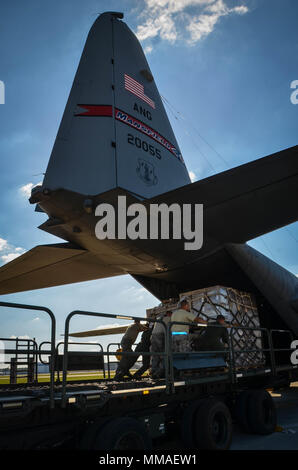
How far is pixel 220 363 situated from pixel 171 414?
1.44 m

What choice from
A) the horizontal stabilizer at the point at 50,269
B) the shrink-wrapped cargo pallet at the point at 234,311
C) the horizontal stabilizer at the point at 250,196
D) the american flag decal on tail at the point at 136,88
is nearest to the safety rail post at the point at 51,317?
the horizontal stabilizer at the point at 250,196

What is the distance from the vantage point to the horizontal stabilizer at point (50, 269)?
386 inches

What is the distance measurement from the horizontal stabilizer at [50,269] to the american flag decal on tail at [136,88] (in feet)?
15.2

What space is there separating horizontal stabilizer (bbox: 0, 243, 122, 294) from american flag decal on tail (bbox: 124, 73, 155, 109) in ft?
15.2

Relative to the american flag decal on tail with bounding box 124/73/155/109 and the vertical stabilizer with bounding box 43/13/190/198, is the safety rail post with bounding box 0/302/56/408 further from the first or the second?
the american flag decal on tail with bounding box 124/73/155/109

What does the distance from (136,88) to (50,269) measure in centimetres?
624

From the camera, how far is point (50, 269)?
1120 centimetres

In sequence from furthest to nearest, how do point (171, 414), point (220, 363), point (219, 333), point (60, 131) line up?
point (60, 131) → point (219, 333) → point (220, 363) → point (171, 414)

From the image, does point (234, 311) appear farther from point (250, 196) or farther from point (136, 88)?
point (136, 88)

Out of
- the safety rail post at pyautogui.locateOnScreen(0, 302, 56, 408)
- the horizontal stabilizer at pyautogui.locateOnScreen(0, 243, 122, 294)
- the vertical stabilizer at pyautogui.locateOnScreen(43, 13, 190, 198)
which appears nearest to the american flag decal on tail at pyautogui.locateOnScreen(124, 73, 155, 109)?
the vertical stabilizer at pyautogui.locateOnScreen(43, 13, 190, 198)

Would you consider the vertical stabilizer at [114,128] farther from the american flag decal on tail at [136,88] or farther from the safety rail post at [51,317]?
the safety rail post at [51,317]

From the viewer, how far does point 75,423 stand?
4.24 meters
